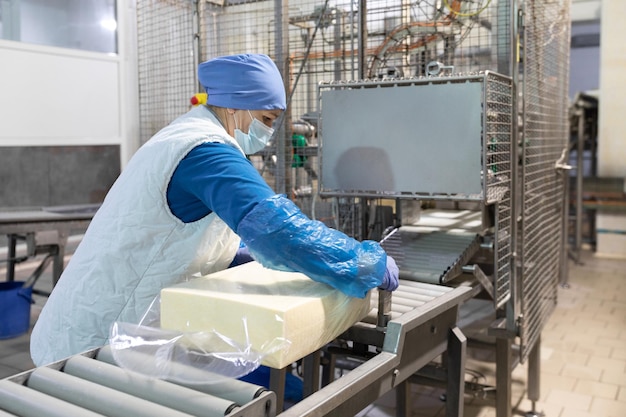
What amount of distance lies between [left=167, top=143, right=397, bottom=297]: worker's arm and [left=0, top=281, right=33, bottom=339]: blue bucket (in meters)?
2.79

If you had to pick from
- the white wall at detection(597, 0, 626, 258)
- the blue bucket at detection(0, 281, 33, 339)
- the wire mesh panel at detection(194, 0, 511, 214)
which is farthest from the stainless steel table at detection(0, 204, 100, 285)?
the white wall at detection(597, 0, 626, 258)

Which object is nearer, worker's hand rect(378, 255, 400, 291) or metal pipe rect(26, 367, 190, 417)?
metal pipe rect(26, 367, 190, 417)

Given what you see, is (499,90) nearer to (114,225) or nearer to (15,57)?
(114,225)

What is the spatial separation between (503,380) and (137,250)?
171 centimetres

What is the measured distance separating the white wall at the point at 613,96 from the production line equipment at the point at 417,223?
13.2 feet

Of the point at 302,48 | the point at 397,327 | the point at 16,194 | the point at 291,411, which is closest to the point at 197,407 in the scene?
the point at 291,411

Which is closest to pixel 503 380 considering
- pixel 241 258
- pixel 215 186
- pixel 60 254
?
pixel 241 258

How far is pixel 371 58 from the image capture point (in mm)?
3137

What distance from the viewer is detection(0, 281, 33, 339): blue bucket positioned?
3617 millimetres

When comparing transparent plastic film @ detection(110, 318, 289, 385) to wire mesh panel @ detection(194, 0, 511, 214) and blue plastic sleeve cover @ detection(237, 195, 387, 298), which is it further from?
wire mesh panel @ detection(194, 0, 511, 214)

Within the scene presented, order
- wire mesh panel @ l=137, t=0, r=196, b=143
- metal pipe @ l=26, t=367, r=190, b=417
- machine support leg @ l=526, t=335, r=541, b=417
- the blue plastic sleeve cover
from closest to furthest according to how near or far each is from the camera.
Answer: metal pipe @ l=26, t=367, r=190, b=417 → the blue plastic sleeve cover → machine support leg @ l=526, t=335, r=541, b=417 → wire mesh panel @ l=137, t=0, r=196, b=143

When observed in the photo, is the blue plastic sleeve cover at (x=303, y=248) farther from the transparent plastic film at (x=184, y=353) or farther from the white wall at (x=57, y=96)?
the white wall at (x=57, y=96)

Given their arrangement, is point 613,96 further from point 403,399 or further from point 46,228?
point 46,228

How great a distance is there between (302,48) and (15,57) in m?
2.25
